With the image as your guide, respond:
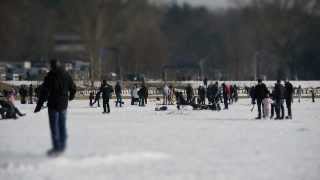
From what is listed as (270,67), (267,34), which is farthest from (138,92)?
(270,67)

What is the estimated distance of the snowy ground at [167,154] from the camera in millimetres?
8734

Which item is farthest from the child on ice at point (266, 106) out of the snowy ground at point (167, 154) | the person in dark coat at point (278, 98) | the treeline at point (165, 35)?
the treeline at point (165, 35)

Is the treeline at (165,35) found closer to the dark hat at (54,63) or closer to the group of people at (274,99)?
the group of people at (274,99)

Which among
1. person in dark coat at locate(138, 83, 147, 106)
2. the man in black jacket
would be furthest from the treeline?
the man in black jacket

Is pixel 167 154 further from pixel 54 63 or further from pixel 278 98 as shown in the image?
pixel 278 98

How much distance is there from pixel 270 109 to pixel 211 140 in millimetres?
9398

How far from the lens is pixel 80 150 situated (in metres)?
11.4

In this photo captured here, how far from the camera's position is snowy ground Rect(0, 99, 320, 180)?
28.7ft

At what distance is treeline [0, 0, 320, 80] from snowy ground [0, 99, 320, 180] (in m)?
39.8

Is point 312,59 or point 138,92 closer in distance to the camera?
point 138,92

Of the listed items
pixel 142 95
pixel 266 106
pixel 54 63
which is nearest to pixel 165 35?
pixel 142 95

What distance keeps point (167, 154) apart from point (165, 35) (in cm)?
9202

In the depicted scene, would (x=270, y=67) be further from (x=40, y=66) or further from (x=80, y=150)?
(x=80, y=150)

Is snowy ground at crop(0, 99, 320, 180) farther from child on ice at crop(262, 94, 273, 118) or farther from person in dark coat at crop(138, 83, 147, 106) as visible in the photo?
person in dark coat at crop(138, 83, 147, 106)
